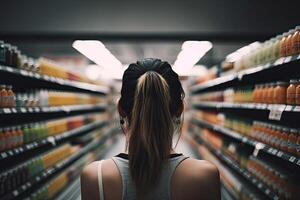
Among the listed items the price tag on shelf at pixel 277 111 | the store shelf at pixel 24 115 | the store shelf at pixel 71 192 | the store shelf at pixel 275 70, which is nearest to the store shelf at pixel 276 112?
the price tag on shelf at pixel 277 111

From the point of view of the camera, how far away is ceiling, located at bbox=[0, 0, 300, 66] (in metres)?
5.25

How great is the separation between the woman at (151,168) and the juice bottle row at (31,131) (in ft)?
7.90

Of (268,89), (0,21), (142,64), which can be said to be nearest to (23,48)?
(0,21)

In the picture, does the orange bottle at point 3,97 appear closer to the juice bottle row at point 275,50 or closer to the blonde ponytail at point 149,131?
the blonde ponytail at point 149,131

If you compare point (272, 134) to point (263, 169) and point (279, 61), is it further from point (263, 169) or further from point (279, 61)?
point (279, 61)

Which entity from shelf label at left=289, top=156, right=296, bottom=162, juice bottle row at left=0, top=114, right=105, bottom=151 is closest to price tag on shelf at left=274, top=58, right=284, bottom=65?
shelf label at left=289, top=156, right=296, bottom=162

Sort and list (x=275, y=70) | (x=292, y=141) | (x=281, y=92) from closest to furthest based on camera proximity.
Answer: (x=292, y=141), (x=281, y=92), (x=275, y=70)

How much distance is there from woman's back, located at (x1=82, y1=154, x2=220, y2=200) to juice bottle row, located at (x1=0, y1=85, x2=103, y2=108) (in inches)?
91.4

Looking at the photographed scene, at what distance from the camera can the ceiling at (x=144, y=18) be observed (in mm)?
5250

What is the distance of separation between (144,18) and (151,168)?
400cm

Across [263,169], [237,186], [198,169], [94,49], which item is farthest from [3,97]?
[94,49]

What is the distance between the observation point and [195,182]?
1.56m

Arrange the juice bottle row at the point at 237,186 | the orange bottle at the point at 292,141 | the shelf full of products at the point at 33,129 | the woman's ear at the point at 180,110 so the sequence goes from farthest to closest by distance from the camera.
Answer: the juice bottle row at the point at 237,186
the shelf full of products at the point at 33,129
the orange bottle at the point at 292,141
the woman's ear at the point at 180,110

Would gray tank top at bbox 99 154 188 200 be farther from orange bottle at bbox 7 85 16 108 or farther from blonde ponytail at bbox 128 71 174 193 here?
orange bottle at bbox 7 85 16 108
